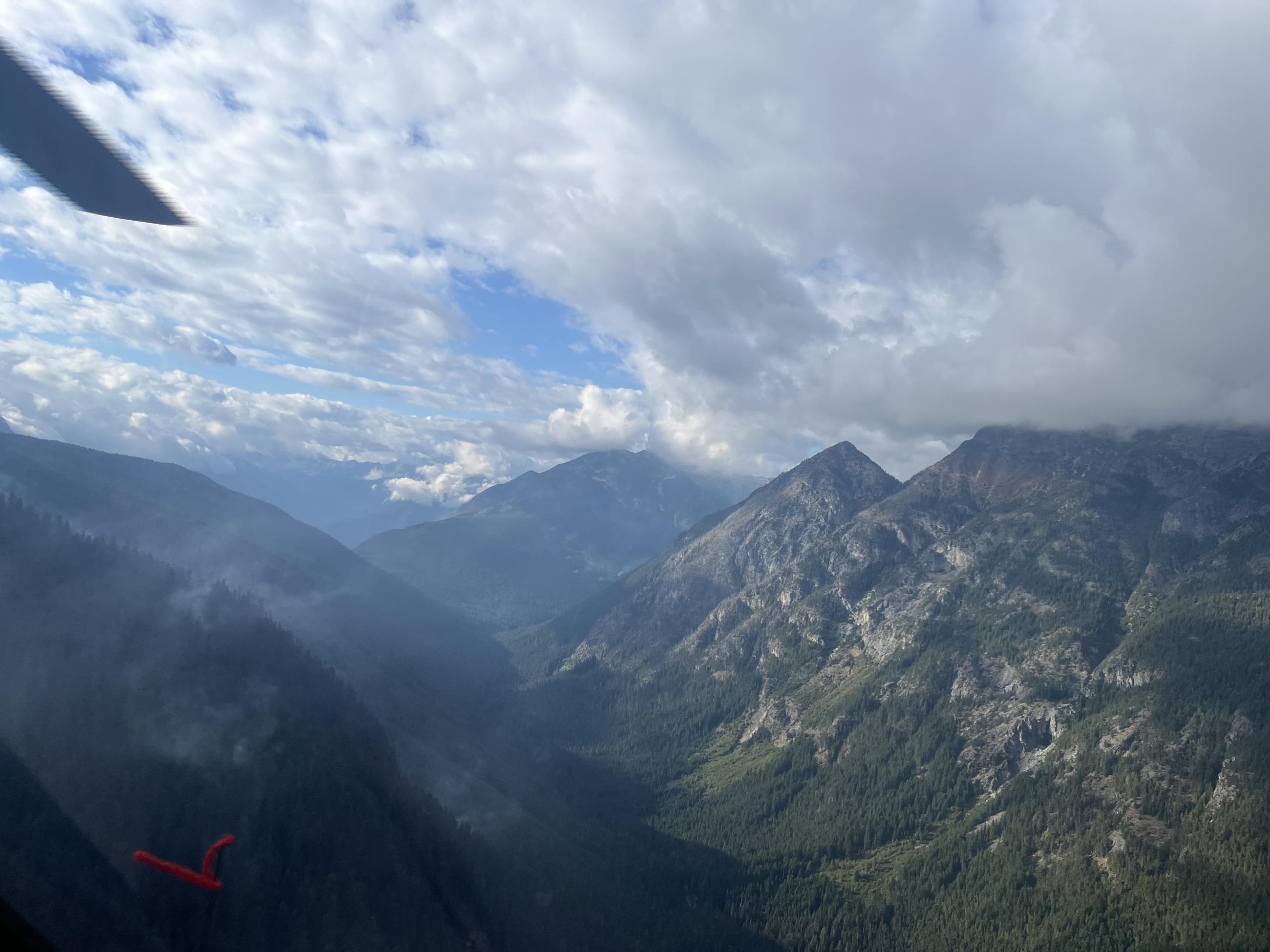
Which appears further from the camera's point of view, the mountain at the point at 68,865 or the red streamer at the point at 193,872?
the mountain at the point at 68,865

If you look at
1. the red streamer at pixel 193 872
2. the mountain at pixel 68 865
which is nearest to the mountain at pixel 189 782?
the mountain at pixel 68 865

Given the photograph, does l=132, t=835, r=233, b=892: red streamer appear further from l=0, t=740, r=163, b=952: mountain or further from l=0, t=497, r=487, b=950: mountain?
l=0, t=497, r=487, b=950: mountain

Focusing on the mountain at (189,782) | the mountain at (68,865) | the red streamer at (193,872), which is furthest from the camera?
the mountain at (189,782)

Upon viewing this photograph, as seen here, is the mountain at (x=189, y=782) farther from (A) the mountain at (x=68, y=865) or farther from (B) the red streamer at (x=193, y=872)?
(B) the red streamer at (x=193, y=872)

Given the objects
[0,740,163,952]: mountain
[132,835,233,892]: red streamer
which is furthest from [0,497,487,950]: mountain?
[132,835,233,892]: red streamer

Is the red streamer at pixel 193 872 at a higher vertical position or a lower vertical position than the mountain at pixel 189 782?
higher

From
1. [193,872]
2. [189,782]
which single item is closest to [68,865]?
[189,782]

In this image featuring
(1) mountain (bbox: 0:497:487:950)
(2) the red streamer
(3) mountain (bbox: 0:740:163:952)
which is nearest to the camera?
(2) the red streamer

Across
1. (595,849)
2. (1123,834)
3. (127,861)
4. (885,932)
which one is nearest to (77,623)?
(127,861)

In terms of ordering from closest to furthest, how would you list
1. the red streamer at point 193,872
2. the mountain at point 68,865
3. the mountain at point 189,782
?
the red streamer at point 193,872 → the mountain at point 68,865 → the mountain at point 189,782

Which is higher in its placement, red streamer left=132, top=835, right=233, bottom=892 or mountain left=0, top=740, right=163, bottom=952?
red streamer left=132, top=835, right=233, bottom=892
